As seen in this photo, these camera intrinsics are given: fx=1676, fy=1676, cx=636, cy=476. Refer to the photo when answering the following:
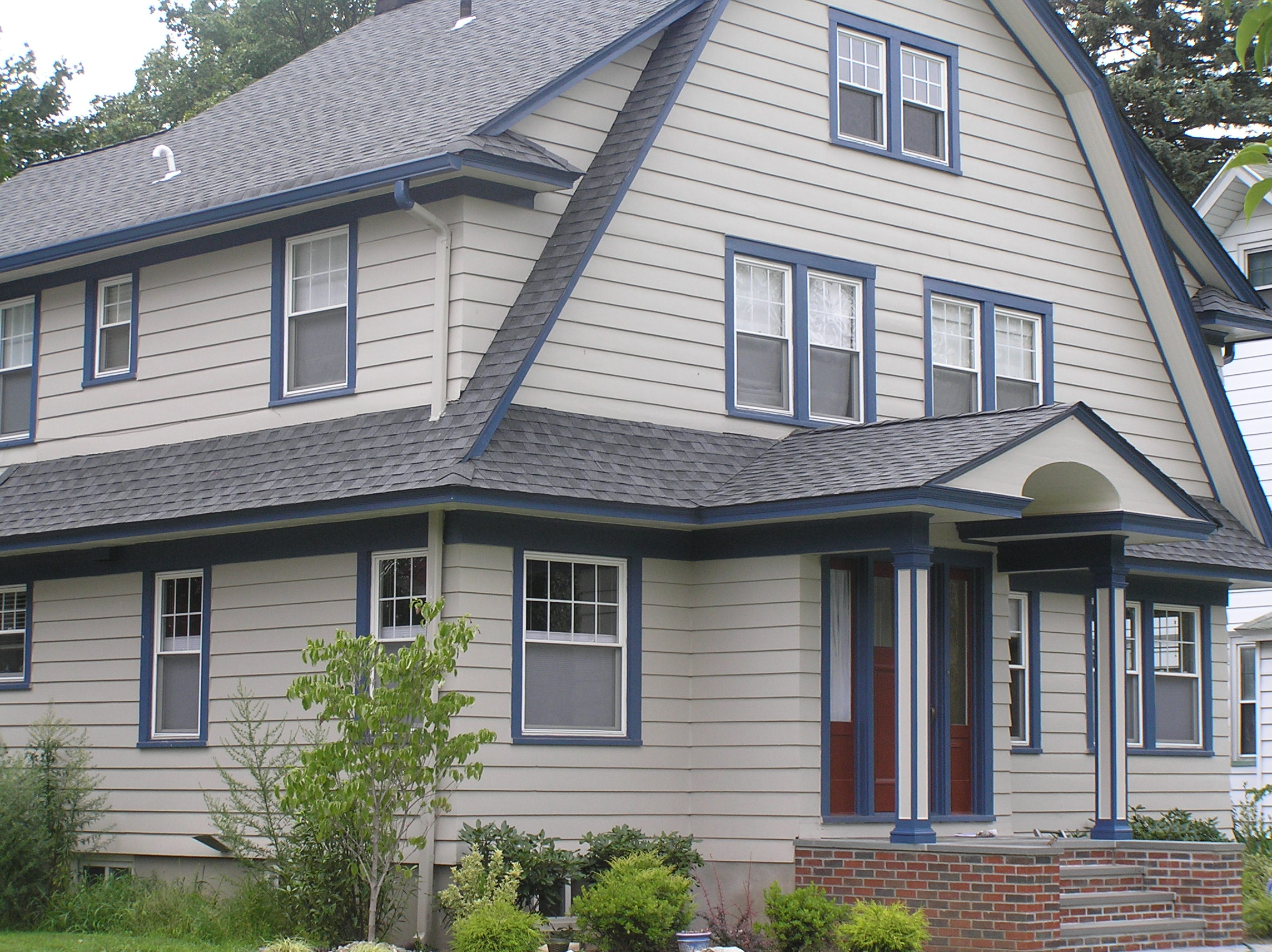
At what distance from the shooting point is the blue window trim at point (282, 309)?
1423 cm

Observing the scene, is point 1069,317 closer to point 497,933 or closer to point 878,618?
point 878,618

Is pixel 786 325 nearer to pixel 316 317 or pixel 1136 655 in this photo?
pixel 316 317

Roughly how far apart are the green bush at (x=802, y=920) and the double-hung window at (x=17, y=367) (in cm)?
947

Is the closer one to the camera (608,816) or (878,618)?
(608,816)

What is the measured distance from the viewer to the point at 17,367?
17625 millimetres

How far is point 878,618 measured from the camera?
582 inches

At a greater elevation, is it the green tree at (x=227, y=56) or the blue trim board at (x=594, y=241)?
the green tree at (x=227, y=56)

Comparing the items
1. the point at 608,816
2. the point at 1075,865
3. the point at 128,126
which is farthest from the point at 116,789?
the point at 128,126

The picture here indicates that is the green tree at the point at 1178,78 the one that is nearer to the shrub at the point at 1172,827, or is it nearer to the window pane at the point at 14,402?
the shrub at the point at 1172,827

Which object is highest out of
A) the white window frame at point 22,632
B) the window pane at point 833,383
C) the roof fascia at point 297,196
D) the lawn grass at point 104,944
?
the roof fascia at point 297,196

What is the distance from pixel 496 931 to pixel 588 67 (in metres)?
7.20

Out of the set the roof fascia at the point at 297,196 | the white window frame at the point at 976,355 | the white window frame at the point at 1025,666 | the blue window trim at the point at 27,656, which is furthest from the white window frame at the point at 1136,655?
the blue window trim at the point at 27,656

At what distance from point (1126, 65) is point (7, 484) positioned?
2925cm

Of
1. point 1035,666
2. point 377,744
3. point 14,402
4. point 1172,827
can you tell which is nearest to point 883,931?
point 377,744
